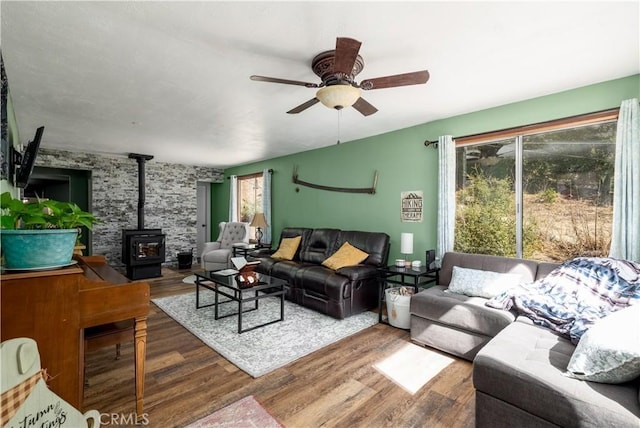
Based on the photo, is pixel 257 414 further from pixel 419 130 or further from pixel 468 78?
pixel 419 130

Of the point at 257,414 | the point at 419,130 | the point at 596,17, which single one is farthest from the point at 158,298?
the point at 596,17

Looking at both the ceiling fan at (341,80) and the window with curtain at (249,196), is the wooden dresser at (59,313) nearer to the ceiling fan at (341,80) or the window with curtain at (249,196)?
the ceiling fan at (341,80)

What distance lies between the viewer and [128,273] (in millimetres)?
5840

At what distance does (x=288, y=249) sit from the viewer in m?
5.02

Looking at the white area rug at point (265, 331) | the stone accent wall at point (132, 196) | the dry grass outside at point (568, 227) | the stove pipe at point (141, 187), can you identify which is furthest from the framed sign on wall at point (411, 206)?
the stone accent wall at point (132, 196)

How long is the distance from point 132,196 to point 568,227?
25.3 ft

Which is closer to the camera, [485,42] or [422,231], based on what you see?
[485,42]

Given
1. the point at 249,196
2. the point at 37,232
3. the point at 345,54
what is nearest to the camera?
the point at 37,232

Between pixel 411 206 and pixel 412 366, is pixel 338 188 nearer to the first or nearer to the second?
pixel 411 206

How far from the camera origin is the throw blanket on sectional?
208 centimetres

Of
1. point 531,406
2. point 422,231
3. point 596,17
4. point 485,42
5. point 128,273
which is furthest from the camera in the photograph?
point 128,273

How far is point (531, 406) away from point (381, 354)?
4.47 feet

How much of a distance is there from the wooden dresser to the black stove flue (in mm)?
4802

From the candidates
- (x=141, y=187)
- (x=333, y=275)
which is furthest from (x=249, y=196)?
(x=333, y=275)
